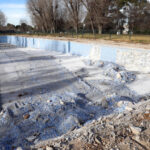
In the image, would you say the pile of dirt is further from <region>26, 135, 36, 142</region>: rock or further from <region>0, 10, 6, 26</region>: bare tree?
<region>0, 10, 6, 26</region>: bare tree

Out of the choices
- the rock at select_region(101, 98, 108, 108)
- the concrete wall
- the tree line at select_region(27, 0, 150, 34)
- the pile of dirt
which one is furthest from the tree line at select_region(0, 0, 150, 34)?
the pile of dirt

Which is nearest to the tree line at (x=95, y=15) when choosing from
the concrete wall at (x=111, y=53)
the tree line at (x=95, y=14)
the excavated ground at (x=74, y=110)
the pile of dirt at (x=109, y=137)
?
the tree line at (x=95, y=14)

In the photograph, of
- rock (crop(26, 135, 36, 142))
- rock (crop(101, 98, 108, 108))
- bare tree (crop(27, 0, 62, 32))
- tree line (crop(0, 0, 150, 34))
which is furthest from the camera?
bare tree (crop(27, 0, 62, 32))

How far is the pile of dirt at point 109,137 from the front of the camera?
2695mm

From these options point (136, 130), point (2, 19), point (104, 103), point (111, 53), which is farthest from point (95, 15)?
point (2, 19)

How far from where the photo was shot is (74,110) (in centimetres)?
416

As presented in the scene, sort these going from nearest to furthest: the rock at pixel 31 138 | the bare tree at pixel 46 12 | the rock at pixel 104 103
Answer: the rock at pixel 31 138, the rock at pixel 104 103, the bare tree at pixel 46 12

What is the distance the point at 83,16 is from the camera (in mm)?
29297

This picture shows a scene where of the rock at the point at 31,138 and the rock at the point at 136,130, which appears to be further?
the rock at the point at 31,138

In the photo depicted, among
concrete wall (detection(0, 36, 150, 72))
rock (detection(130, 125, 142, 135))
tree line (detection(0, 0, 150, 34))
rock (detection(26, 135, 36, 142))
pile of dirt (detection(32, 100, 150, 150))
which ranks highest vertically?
tree line (detection(0, 0, 150, 34))

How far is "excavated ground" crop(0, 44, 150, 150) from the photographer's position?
2.93m

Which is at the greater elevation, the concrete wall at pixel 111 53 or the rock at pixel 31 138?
the concrete wall at pixel 111 53

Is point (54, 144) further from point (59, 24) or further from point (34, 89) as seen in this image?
point (59, 24)

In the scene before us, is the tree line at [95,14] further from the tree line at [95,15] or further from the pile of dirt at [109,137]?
the pile of dirt at [109,137]
